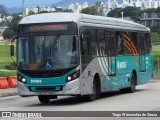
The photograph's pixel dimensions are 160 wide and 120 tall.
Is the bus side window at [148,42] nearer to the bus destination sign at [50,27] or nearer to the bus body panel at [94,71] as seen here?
the bus body panel at [94,71]

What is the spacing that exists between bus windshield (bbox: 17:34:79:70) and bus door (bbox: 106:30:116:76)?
3992 mm

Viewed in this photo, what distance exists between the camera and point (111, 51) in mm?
26141

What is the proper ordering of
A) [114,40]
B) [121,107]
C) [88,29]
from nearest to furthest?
[121,107] → [88,29] → [114,40]

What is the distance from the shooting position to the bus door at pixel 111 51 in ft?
84.5

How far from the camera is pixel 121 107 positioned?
20125 mm

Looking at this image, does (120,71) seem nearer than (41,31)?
No

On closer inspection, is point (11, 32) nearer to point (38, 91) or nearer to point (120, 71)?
point (120, 71)

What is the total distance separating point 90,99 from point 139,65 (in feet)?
25.6

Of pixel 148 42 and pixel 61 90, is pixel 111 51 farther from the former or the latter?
pixel 148 42

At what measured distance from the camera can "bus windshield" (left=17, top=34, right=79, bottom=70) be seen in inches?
857

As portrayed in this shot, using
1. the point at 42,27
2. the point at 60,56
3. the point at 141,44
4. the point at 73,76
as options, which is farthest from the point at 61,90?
the point at 141,44

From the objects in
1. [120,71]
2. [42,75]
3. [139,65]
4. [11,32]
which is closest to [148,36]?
[139,65]

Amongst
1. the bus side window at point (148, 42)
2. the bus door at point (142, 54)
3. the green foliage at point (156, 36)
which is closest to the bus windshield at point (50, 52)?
the bus door at point (142, 54)

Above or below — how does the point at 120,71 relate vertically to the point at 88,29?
below
